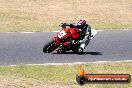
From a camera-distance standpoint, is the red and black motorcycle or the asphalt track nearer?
the asphalt track

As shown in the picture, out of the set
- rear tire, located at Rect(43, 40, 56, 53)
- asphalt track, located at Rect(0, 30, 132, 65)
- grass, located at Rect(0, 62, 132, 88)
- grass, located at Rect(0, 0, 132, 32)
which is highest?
grass, located at Rect(0, 62, 132, 88)

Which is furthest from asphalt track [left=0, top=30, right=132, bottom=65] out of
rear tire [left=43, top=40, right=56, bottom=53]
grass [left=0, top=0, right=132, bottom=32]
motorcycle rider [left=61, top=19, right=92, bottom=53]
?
grass [left=0, top=0, right=132, bottom=32]

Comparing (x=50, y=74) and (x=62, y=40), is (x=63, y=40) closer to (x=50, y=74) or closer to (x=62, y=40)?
(x=62, y=40)

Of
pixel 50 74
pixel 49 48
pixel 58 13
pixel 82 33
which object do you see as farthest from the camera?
pixel 58 13

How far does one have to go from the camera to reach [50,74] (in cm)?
1355

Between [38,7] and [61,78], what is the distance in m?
17.9

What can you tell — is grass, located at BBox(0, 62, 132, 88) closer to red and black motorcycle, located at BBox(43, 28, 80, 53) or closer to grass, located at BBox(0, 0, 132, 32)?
red and black motorcycle, located at BBox(43, 28, 80, 53)

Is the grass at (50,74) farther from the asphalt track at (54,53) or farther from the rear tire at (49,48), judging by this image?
the rear tire at (49,48)

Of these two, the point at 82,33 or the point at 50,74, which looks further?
the point at 82,33

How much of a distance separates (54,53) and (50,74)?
12.6ft

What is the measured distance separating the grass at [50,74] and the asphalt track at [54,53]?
1147mm

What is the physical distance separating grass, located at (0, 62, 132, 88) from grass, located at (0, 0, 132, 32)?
7796mm

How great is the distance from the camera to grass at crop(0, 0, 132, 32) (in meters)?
24.1

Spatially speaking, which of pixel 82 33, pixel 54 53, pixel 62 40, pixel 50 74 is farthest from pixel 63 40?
pixel 50 74
